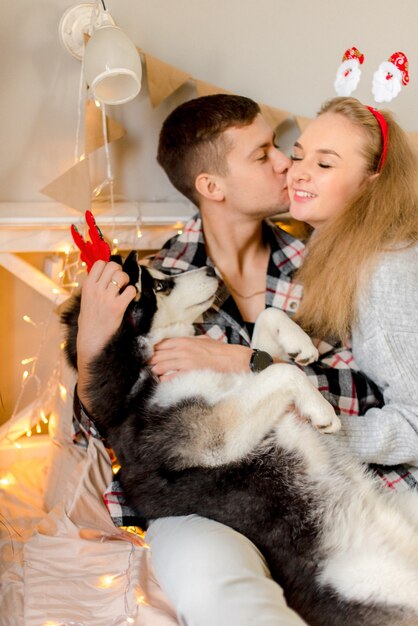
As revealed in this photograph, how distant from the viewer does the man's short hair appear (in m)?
2.38

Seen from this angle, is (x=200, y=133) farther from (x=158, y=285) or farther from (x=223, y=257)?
(x=158, y=285)

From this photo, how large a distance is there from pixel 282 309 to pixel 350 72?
90cm

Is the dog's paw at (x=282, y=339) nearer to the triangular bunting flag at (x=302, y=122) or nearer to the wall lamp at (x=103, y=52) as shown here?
the wall lamp at (x=103, y=52)

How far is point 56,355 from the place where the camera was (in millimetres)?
2814

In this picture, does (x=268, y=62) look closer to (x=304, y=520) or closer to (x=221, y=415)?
(x=221, y=415)

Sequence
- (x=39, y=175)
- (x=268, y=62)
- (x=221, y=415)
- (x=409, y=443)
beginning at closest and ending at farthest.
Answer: (x=221, y=415) < (x=409, y=443) < (x=39, y=175) < (x=268, y=62)

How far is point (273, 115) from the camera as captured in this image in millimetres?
2717

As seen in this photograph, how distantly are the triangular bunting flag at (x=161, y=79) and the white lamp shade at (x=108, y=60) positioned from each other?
32 centimetres

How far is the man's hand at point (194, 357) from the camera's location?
1866 millimetres

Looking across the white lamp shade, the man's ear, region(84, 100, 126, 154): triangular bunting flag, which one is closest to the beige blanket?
the man's ear

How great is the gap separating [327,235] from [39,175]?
1.21 metres

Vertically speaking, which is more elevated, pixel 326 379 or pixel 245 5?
pixel 245 5

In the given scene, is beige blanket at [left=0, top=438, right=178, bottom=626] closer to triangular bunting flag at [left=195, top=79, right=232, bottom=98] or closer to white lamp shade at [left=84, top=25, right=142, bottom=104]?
white lamp shade at [left=84, top=25, right=142, bottom=104]

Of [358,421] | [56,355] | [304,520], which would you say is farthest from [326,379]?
[56,355]
